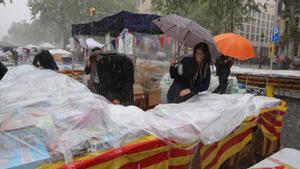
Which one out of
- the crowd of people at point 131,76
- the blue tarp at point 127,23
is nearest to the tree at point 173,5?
the blue tarp at point 127,23

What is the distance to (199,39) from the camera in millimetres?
4906

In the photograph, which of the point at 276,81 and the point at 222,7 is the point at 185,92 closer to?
the point at 276,81

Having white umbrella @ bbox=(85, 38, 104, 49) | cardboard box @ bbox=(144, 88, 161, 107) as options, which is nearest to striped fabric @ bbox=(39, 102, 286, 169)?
cardboard box @ bbox=(144, 88, 161, 107)

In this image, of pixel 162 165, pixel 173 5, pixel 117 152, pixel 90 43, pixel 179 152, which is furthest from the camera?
pixel 173 5

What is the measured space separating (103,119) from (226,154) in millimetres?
1462

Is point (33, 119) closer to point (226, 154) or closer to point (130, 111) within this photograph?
point (130, 111)

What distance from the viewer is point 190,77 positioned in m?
4.21

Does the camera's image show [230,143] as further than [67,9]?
No

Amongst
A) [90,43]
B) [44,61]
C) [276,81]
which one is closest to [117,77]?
[44,61]

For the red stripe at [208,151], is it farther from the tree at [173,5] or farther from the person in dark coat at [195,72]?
the tree at [173,5]

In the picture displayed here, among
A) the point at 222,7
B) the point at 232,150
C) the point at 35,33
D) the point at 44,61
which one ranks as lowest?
the point at 232,150

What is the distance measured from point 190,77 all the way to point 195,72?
0.09 meters

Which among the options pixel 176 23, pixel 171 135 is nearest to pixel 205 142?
pixel 171 135

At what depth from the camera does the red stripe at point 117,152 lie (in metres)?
1.98
